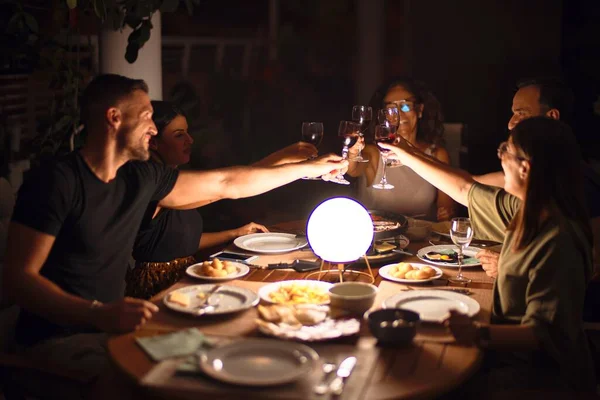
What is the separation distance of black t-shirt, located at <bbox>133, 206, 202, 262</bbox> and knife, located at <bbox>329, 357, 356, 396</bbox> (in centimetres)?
140

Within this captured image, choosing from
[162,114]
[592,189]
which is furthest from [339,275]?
[162,114]

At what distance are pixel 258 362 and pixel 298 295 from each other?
0.47 m

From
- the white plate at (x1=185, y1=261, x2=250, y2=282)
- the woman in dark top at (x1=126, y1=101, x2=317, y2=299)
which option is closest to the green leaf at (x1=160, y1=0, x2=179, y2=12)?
the woman in dark top at (x1=126, y1=101, x2=317, y2=299)

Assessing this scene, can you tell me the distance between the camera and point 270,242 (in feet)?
9.85

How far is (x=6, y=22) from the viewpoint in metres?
3.19

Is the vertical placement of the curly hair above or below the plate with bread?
above

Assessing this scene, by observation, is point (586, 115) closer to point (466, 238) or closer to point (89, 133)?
point (466, 238)

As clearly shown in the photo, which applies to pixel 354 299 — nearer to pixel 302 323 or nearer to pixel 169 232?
pixel 302 323

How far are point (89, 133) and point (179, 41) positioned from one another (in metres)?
5.97

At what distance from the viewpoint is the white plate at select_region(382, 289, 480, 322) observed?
213cm

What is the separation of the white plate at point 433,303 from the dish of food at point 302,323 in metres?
0.21

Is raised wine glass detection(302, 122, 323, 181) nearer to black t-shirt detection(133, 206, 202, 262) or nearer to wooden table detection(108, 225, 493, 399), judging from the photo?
black t-shirt detection(133, 206, 202, 262)

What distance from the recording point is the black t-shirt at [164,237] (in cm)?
299

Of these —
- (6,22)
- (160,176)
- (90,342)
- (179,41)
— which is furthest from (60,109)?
(179,41)
